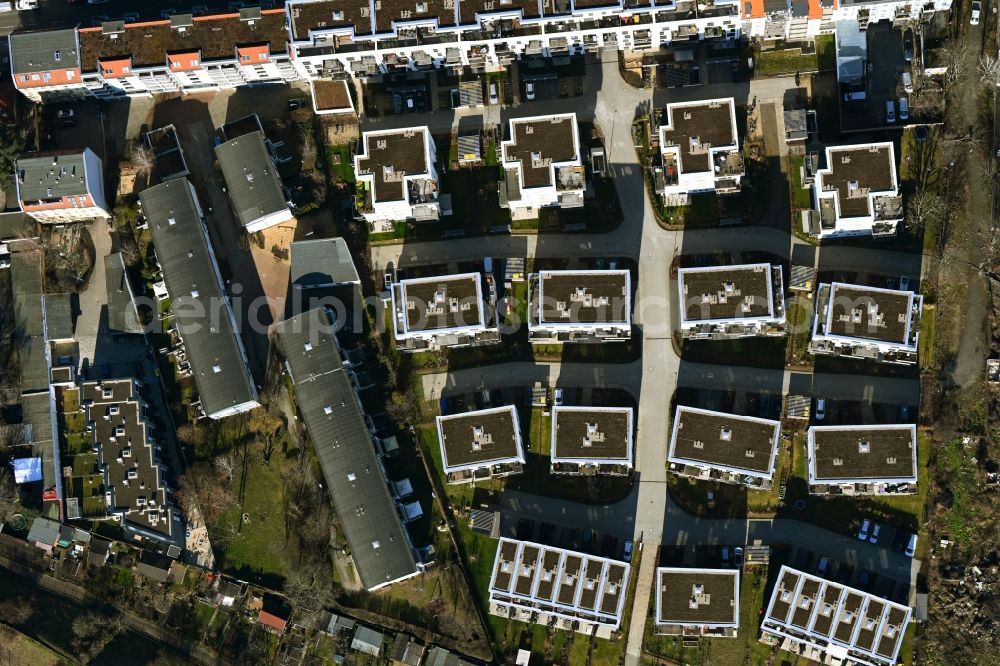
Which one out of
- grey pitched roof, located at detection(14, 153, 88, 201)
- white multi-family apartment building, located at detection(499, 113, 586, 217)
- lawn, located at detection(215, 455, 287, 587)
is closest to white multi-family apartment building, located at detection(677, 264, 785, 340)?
white multi-family apartment building, located at detection(499, 113, 586, 217)

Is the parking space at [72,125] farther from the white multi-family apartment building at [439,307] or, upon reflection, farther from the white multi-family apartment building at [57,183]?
the white multi-family apartment building at [439,307]

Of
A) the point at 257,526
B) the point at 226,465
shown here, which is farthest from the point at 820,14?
the point at 257,526

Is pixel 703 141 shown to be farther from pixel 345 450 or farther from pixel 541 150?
pixel 345 450

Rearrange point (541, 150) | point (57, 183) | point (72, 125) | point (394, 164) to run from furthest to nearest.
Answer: point (72, 125) < point (57, 183) < point (394, 164) < point (541, 150)

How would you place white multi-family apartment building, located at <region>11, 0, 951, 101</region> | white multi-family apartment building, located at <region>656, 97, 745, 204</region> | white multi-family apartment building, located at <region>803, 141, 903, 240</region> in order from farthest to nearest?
white multi-family apartment building, located at <region>11, 0, 951, 101</region> < white multi-family apartment building, located at <region>656, 97, 745, 204</region> < white multi-family apartment building, located at <region>803, 141, 903, 240</region>

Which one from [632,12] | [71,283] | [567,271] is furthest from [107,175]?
[632,12]

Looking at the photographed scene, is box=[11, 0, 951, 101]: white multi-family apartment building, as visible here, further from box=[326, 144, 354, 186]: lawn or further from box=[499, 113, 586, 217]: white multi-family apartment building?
box=[499, 113, 586, 217]: white multi-family apartment building

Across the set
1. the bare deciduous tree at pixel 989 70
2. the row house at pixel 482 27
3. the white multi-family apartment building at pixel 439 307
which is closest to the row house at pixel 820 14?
the row house at pixel 482 27
